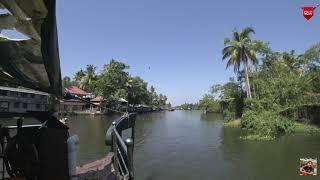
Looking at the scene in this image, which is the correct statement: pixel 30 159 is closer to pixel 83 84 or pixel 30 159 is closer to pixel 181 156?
pixel 181 156

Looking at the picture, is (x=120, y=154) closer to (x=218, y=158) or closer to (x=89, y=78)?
(x=218, y=158)

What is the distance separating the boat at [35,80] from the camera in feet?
10.4

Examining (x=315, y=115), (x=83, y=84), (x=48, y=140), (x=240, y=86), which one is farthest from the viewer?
(x=83, y=84)

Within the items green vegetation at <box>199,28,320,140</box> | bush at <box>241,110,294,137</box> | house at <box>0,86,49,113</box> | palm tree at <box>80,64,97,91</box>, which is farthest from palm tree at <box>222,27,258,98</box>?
palm tree at <box>80,64,97,91</box>

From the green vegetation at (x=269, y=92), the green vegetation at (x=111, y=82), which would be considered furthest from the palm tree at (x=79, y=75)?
the green vegetation at (x=269, y=92)

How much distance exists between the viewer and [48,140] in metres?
4.59

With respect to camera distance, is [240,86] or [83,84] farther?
[83,84]

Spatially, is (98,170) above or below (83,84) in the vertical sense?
below

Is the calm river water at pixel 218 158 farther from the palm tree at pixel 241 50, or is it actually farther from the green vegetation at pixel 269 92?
the palm tree at pixel 241 50

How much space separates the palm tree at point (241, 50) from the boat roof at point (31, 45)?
1503 inches

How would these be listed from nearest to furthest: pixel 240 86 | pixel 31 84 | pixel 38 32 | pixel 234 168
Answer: pixel 38 32 < pixel 31 84 < pixel 234 168 < pixel 240 86

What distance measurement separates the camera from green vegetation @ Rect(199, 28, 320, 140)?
100 feet

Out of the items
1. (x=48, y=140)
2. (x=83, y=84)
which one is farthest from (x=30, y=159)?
(x=83, y=84)

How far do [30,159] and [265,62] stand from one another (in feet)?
132
